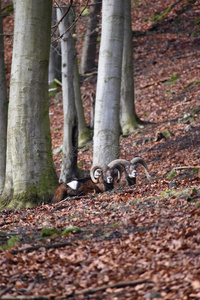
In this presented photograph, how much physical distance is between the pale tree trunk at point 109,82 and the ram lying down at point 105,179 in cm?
25

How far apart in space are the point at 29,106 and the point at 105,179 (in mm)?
3044

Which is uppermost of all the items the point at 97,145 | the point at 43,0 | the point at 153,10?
the point at 153,10

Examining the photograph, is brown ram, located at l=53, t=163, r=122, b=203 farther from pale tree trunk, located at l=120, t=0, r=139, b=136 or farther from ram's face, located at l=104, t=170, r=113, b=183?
pale tree trunk, located at l=120, t=0, r=139, b=136

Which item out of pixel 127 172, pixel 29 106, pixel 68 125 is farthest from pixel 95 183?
pixel 29 106

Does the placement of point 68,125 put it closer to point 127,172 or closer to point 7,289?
point 127,172

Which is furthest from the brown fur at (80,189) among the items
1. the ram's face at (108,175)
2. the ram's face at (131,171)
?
the ram's face at (131,171)

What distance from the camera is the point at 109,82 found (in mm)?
11680

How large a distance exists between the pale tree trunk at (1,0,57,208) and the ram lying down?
1.13m

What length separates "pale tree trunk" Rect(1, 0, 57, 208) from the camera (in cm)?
996

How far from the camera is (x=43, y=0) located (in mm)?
10039

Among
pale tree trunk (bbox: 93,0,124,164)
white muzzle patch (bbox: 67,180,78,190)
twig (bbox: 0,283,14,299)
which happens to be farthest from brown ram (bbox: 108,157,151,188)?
twig (bbox: 0,283,14,299)

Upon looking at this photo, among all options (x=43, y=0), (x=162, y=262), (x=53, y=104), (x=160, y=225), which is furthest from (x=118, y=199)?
(x=53, y=104)

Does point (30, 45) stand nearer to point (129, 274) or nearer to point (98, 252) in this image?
point (98, 252)

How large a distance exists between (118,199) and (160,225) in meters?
2.64
